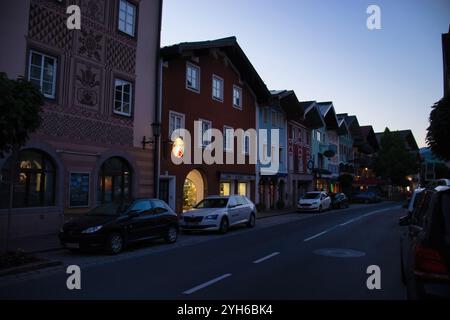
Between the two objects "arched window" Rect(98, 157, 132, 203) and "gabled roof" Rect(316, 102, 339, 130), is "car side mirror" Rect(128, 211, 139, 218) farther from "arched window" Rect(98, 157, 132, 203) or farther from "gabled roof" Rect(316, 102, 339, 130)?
"gabled roof" Rect(316, 102, 339, 130)

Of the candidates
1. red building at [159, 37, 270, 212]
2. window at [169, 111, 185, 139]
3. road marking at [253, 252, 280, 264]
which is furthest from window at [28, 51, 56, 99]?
road marking at [253, 252, 280, 264]

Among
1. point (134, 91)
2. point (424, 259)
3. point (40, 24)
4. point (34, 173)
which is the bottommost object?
point (424, 259)

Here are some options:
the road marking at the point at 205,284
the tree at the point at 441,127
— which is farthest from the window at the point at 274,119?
the road marking at the point at 205,284

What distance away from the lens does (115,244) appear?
10.9 m

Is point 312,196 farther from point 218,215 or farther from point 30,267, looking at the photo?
point 30,267

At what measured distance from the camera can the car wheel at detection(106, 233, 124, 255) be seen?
10.6m

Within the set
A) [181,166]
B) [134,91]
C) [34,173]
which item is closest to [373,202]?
[181,166]

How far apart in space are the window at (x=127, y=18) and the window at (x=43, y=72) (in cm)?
428

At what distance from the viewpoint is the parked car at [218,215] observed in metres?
15.6

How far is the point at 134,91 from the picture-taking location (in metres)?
18.0

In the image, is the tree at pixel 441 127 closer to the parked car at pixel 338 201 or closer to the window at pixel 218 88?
the window at pixel 218 88

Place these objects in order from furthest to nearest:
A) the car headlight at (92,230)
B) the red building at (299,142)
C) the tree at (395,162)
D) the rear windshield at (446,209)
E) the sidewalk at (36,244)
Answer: the tree at (395,162) → the red building at (299,142) → the sidewalk at (36,244) → the car headlight at (92,230) → the rear windshield at (446,209)
